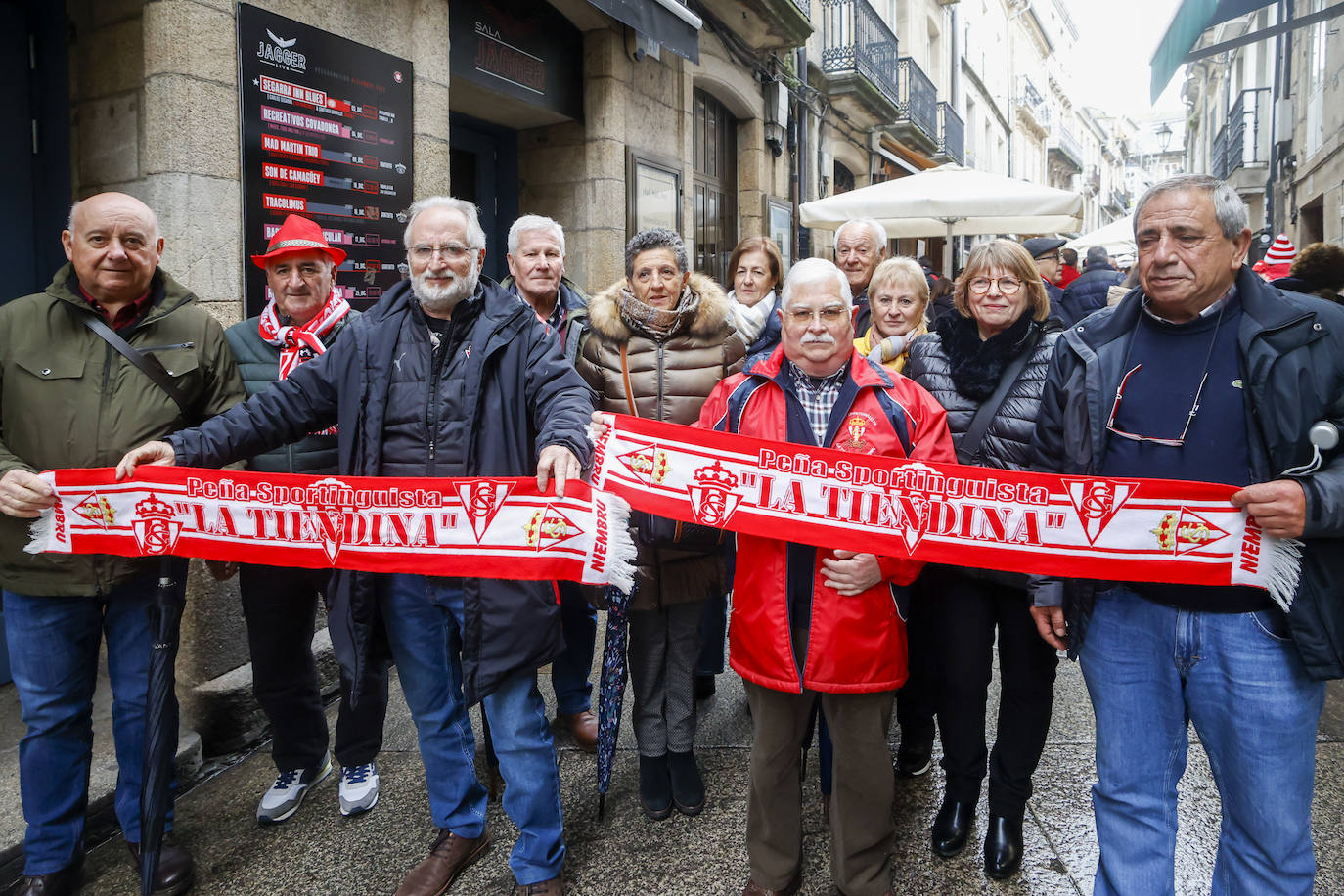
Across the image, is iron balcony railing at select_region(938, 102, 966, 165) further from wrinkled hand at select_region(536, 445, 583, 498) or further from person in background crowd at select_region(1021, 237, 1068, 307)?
wrinkled hand at select_region(536, 445, 583, 498)

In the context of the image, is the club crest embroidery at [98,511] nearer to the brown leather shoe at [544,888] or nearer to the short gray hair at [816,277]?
the brown leather shoe at [544,888]

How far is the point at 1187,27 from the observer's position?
287 inches

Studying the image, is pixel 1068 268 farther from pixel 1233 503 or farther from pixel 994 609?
pixel 1233 503

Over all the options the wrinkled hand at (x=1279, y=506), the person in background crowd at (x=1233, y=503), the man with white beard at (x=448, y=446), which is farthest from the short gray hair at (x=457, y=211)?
the wrinkled hand at (x=1279, y=506)

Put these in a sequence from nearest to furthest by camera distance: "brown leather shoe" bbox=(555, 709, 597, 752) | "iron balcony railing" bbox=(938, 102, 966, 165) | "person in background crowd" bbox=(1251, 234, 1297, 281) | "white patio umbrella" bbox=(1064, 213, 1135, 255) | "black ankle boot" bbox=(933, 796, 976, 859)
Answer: "black ankle boot" bbox=(933, 796, 976, 859)
"brown leather shoe" bbox=(555, 709, 597, 752)
"person in background crowd" bbox=(1251, 234, 1297, 281)
"white patio umbrella" bbox=(1064, 213, 1135, 255)
"iron balcony railing" bbox=(938, 102, 966, 165)

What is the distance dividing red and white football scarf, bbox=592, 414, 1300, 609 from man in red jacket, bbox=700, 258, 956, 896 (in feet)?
0.29

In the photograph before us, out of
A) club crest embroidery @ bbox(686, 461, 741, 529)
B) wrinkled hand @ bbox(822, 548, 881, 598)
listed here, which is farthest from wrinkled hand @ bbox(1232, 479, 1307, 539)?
club crest embroidery @ bbox(686, 461, 741, 529)

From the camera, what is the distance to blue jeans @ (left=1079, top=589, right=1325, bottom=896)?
1.99m

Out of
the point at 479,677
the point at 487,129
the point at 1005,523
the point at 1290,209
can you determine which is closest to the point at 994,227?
the point at 487,129

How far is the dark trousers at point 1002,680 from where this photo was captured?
9.07 ft

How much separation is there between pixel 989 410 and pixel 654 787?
1795mm

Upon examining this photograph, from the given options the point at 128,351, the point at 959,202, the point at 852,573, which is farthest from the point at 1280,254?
the point at 128,351

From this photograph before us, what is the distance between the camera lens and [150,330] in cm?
283

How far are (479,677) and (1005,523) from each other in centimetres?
158
